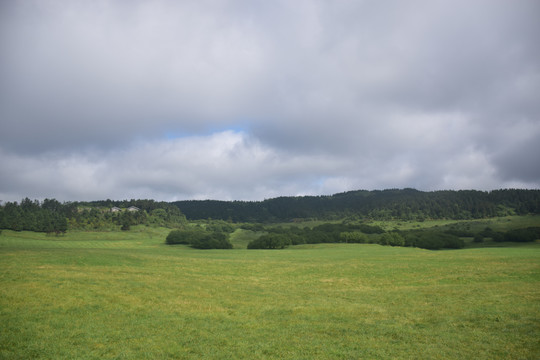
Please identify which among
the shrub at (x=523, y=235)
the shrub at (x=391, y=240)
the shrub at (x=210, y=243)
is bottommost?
the shrub at (x=210, y=243)

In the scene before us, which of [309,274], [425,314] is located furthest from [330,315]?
[309,274]

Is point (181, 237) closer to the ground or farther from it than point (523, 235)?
closer to the ground

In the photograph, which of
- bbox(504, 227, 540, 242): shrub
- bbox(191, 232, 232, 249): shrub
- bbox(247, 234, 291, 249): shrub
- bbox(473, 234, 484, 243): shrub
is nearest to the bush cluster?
bbox(191, 232, 232, 249): shrub

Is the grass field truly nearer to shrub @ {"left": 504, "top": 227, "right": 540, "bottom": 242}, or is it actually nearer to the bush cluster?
the bush cluster

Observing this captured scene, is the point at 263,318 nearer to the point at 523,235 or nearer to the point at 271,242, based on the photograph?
the point at 271,242

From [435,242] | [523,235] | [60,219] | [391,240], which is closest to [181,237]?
[60,219]

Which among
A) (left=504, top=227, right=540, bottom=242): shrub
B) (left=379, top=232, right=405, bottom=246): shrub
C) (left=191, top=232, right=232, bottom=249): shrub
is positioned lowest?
(left=191, top=232, right=232, bottom=249): shrub

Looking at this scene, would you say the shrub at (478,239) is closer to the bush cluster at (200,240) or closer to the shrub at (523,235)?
the shrub at (523,235)

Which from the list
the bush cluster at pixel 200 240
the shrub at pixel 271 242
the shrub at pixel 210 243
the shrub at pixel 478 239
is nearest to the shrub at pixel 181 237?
the bush cluster at pixel 200 240

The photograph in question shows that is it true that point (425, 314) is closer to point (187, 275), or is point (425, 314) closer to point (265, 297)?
point (265, 297)

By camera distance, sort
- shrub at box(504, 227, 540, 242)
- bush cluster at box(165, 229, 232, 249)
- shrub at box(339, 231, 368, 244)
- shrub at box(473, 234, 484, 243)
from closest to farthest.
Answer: shrub at box(504, 227, 540, 242)
bush cluster at box(165, 229, 232, 249)
shrub at box(473, 234, 484, 243)
shrub at box(339, 231, 368, 244)

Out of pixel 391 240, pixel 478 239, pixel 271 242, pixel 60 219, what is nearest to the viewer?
pixel 391 240

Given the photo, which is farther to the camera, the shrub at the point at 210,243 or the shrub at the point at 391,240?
the shrub at the point at 391,240

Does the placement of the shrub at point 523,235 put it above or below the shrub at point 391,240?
above
